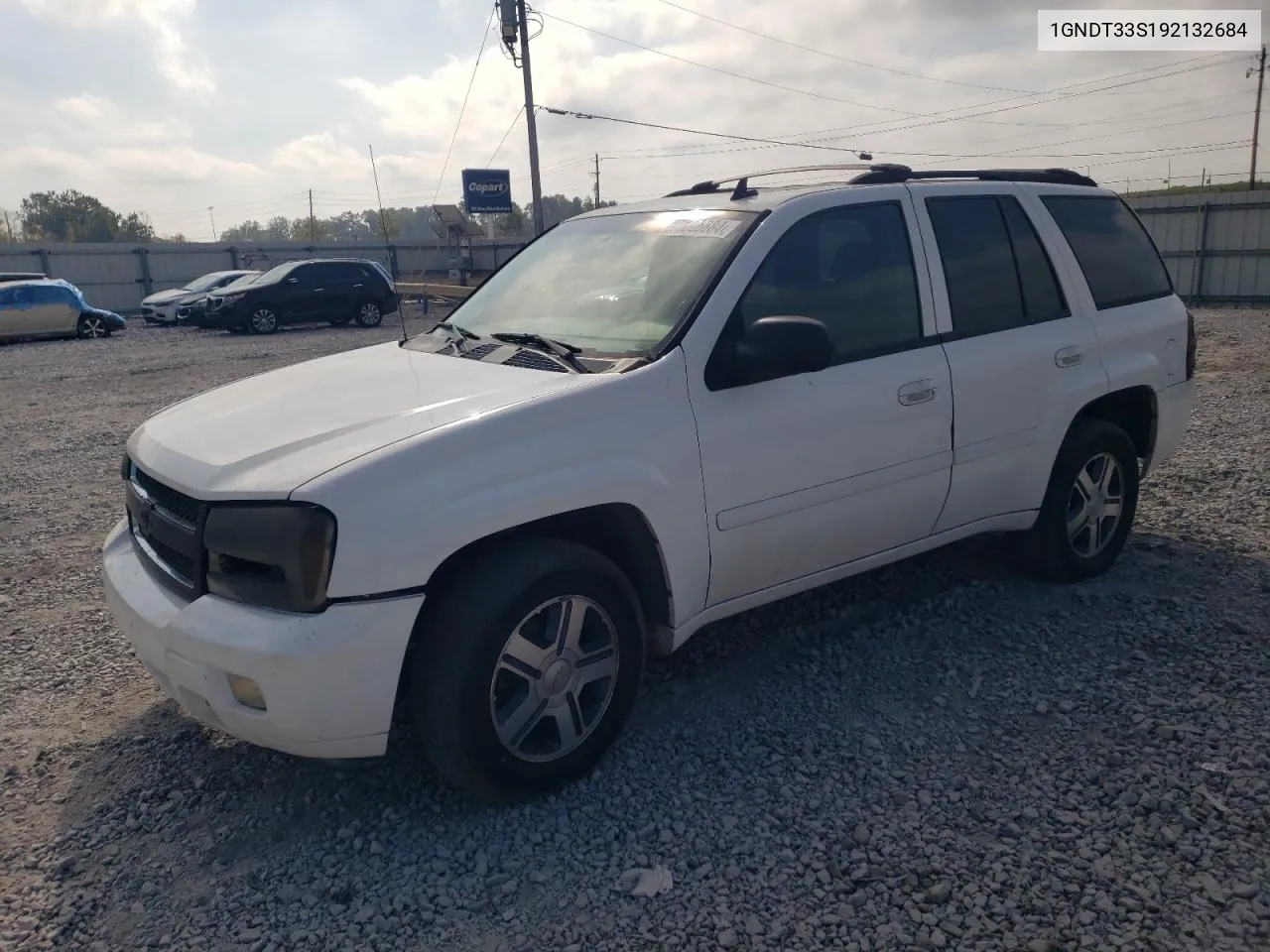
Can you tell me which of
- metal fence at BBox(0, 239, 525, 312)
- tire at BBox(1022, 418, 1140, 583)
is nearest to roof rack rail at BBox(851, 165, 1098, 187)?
tire at BBox(1022, 418, 1140, 583)

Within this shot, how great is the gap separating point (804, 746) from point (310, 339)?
63.6 feet

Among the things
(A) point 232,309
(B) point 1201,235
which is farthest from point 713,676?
(B) point 1201,235

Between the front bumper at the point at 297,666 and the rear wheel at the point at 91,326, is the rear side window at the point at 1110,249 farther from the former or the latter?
the rear wheel at the point at 91,326

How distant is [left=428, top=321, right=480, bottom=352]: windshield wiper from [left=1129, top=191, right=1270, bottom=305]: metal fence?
2194 cm

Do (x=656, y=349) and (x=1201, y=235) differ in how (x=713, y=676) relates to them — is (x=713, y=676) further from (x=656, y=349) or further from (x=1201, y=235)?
(x=1201, y=235)

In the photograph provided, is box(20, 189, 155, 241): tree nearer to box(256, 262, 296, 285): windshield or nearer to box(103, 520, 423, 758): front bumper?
box(256, 262, 296, 285): windshield

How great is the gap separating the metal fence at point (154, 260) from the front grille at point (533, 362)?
89.4ft

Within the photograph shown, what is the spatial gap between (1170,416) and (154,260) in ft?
117

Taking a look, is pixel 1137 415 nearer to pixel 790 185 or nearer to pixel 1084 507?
pixel 1084 507

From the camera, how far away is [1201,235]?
2231 cm

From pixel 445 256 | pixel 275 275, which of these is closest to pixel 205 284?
pixel 275 275

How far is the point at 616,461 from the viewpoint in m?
3.14

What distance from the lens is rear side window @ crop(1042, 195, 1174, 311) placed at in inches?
188

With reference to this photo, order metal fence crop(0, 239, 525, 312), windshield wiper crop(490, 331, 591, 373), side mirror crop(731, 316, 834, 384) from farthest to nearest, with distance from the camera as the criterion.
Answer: metal fence crop(0, 239, 525, 312), windshield wiper crop(490, 331, 591, 373), side mirror crop(731, 316, 834, 384)
